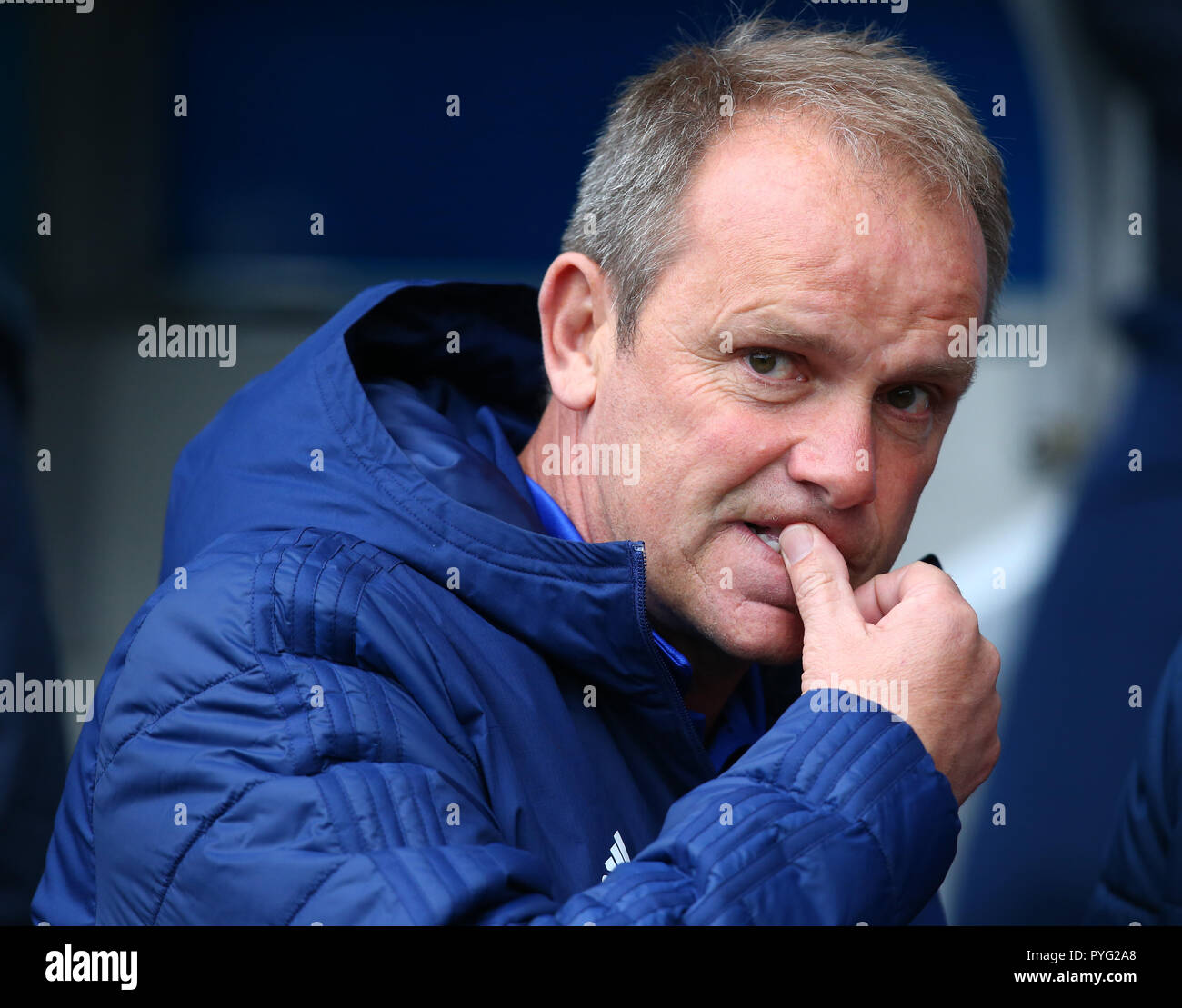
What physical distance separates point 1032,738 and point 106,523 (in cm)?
324

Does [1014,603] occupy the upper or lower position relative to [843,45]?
lower

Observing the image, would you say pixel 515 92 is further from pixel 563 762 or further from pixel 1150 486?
pixel 563 762

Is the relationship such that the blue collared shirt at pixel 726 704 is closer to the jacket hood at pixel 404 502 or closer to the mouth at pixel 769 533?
the jacket hood at pixel 404 502

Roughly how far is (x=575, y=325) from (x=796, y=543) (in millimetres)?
494

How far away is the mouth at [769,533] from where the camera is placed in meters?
1.61

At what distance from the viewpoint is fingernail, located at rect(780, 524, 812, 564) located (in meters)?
1.56

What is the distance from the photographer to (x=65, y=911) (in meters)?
1.49

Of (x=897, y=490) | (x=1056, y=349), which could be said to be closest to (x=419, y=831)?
(x=897, y=490)

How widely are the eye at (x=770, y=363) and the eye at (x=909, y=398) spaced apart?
158 mm

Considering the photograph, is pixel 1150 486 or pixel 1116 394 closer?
pixel 1150 486

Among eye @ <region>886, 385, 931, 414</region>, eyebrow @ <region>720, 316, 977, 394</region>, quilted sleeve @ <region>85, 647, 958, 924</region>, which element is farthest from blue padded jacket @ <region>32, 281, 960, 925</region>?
eye @ <region>886, 385, 931, 414</region>

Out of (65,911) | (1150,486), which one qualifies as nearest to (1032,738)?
(1150,486)

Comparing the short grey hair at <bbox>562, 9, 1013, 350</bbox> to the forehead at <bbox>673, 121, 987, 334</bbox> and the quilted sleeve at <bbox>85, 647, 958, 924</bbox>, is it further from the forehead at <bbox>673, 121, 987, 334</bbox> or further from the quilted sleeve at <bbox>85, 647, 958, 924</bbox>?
the quilted sleeve at <bbox>85, 647, 958, 924</bbox>

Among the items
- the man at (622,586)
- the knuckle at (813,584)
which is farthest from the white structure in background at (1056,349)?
the knuckle at (813,584)
